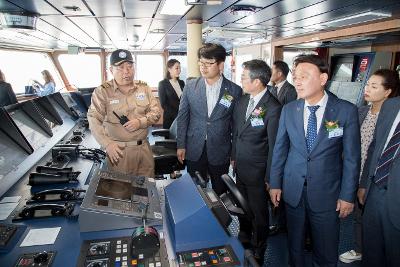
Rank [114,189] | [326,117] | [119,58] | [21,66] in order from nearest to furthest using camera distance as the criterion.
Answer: [114,189] → [326,117] → [119,58] → [21,66]

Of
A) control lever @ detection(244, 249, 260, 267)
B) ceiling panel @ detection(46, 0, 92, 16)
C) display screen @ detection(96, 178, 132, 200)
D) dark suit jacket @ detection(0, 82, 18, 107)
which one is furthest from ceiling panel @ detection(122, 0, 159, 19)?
control lever @ detection(244, 249, 260, 267)

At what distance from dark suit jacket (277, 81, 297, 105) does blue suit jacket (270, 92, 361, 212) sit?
6.07ft

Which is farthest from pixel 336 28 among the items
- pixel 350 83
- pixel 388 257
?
pixel 388 257

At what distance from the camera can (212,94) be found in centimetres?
250

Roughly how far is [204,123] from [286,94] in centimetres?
176

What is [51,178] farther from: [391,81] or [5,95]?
[391,81]

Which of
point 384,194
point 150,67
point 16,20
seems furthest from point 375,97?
point 150,67

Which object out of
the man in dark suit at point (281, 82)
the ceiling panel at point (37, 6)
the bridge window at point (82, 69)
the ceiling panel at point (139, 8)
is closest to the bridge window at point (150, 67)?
the bridge window at point (82, 69)

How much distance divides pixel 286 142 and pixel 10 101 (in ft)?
11.9

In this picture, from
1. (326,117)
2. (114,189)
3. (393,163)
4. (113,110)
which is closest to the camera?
(114,189)

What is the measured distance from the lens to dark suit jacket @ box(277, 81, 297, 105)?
3781mm

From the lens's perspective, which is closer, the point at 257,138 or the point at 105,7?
Result: the point at 257,138

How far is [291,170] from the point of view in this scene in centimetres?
198

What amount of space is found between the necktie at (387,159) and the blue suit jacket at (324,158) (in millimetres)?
138
